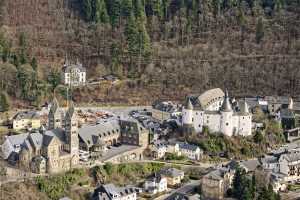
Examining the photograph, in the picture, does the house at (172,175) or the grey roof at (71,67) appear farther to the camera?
the grey roof at (71,67)

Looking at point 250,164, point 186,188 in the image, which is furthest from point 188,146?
point 186,188

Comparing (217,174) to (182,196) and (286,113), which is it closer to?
(182,196)

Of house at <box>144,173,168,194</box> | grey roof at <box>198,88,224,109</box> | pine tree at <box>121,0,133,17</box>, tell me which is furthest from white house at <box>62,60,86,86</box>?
house at <box>144,173,168,194</box>

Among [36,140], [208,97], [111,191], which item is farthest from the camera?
[208,97]

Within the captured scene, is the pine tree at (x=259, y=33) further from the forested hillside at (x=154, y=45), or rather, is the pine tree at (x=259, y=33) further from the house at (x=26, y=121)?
the house at (x=26, y=121)

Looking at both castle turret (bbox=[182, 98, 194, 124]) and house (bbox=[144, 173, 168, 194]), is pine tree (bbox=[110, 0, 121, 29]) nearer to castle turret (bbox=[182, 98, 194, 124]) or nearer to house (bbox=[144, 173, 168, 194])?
castle turret (bbox=[182, 98, 194, 124])

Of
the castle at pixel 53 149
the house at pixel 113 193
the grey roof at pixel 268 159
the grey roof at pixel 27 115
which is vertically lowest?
the house at pixel 113 193

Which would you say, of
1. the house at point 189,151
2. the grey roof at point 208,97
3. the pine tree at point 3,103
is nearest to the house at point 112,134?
the house at point 189,151

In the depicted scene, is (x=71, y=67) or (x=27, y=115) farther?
(x=71, y=67)
